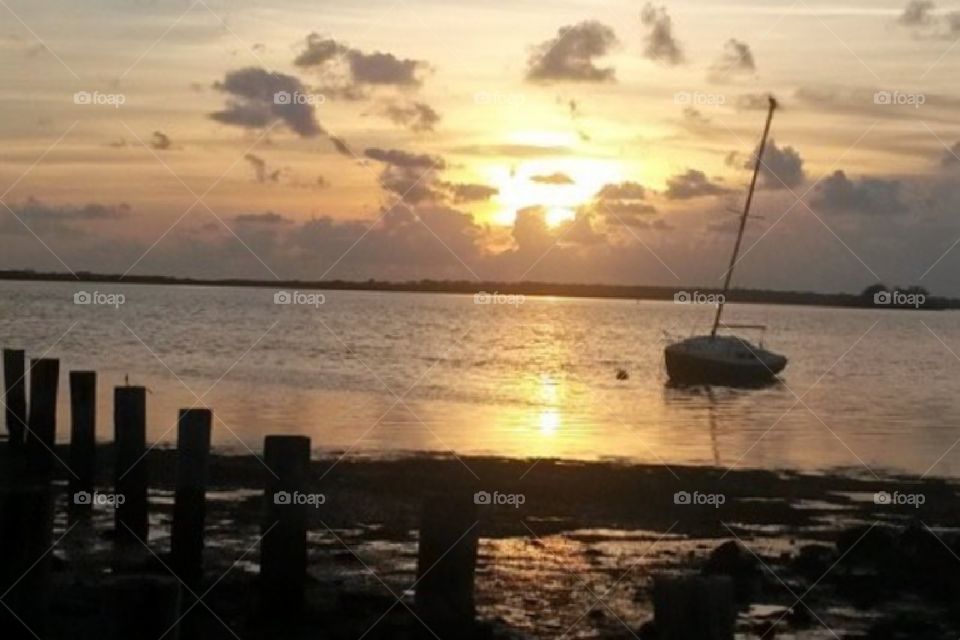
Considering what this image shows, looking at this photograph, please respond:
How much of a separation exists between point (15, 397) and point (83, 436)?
5229 millimetres

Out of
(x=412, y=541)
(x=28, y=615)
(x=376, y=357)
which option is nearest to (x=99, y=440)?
(x=412, y=541)

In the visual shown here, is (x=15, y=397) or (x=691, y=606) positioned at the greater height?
(x=15, y=397)

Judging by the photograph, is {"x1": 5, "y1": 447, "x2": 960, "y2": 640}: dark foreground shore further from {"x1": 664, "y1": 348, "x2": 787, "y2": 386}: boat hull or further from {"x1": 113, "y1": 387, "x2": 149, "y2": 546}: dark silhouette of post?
{"x1": 664, "y1": 348, "x2": 787, "y2": 386}: boat hull

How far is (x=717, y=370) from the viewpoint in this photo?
6562cm

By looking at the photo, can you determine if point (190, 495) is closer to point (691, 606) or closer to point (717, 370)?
point (691, 606)

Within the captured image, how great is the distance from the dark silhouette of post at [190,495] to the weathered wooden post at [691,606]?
9.77 meters

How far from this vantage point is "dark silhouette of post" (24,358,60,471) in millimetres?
26234

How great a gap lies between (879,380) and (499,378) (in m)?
26.1

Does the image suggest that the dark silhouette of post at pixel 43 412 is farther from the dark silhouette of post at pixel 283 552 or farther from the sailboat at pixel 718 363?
the sailboat at pixel 718 363

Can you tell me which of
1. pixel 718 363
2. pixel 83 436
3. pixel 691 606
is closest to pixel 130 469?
pixel 83 436

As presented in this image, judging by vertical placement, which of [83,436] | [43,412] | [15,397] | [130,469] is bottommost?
[130,469]

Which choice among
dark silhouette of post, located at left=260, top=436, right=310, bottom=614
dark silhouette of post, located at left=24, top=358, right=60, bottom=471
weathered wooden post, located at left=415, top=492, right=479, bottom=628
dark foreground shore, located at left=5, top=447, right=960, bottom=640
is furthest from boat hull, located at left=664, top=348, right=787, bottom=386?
weathered wooden post, located at left=415, top=492, right=479, bottom=628

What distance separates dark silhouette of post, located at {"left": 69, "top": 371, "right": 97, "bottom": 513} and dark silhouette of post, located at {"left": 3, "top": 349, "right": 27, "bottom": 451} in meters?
3.94

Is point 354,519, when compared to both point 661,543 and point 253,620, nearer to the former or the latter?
point 661,543
